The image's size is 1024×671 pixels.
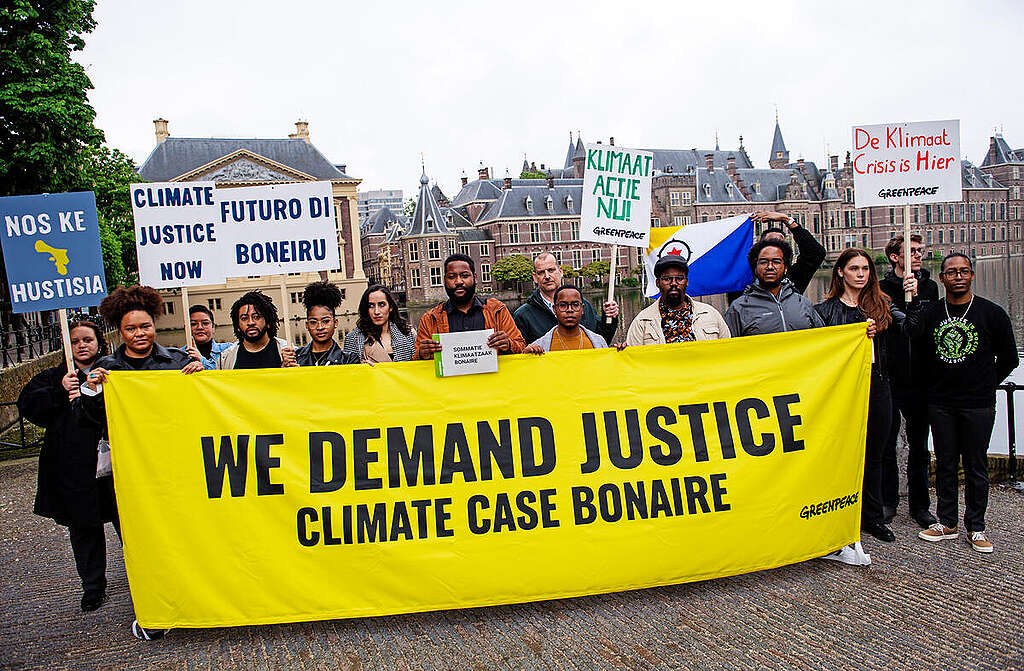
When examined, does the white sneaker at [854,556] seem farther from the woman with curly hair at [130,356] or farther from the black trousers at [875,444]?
the woman with curly hair at [130,356]

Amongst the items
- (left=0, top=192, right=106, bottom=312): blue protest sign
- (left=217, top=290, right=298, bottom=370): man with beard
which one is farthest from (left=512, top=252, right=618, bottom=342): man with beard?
(left=0, top=192, right=106, bottom=312): blue protest sign

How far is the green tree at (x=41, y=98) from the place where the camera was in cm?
2088

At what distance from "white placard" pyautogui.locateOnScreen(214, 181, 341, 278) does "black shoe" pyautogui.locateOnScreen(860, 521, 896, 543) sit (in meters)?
4.73

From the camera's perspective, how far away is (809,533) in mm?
5074

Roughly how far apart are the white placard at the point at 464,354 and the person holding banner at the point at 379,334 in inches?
40.9

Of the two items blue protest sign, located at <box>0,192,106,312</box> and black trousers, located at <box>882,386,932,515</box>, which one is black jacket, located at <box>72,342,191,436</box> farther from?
black trousers, located at <box>882,386,932,515</box>

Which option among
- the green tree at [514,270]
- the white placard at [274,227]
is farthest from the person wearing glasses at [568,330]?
the green tree at [514,270]

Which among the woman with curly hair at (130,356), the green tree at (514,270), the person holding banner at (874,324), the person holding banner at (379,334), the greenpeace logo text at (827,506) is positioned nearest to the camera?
the woman with curly hair at (130,356)

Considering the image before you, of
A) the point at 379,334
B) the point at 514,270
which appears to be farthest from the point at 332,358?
the point at 514,270

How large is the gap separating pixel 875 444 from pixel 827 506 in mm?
868

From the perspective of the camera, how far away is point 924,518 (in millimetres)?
5887

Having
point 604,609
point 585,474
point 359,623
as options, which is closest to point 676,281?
point 585,474

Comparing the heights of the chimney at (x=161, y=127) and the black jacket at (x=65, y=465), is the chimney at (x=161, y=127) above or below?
above

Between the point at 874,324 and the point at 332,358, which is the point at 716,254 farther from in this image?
the point at 332,358
